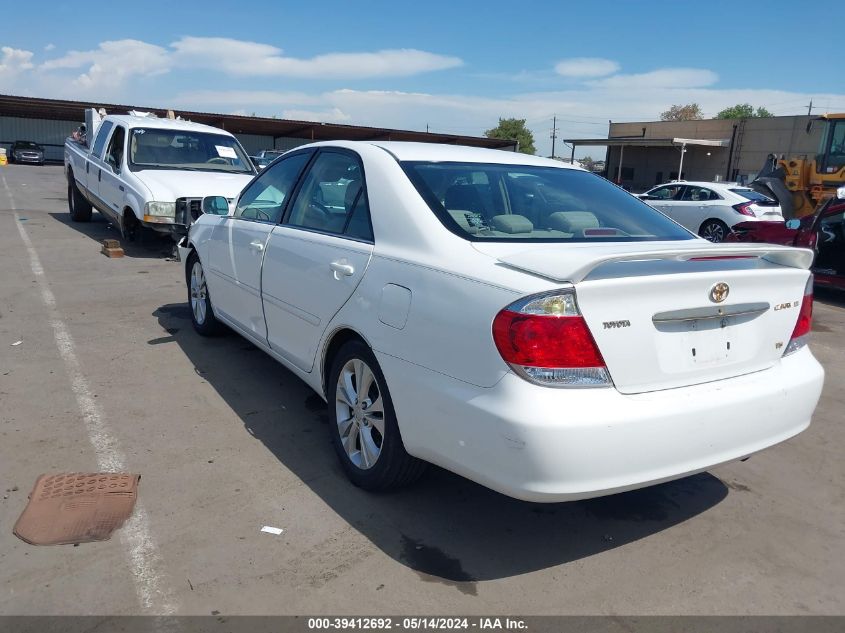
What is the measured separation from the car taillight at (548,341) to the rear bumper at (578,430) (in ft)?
0.17

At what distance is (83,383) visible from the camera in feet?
15.9

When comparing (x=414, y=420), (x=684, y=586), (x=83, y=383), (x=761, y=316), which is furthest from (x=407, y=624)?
(x=83, y=383)

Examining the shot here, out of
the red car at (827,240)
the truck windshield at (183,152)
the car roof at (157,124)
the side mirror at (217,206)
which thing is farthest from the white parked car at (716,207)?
the side mirror at (217,206)

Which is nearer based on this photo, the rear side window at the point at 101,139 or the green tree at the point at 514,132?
the rear side window at the point at 101,139

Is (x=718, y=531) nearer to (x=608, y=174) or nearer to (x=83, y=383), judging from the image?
(x=83, y=383)

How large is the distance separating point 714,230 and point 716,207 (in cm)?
49

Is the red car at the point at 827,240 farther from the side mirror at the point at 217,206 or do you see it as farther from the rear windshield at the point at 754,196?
the side mirror at the point at 217,206

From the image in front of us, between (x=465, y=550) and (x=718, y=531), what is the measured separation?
1.25 metres

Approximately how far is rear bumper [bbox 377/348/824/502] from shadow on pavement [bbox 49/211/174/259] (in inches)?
334

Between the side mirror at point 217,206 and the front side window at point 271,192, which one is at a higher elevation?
the front side window at point 271,192

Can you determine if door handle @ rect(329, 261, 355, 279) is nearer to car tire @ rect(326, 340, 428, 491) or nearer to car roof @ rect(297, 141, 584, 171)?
car tire @ rect(326, 340, 428, 491)

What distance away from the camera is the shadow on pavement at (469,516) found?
9.70ft

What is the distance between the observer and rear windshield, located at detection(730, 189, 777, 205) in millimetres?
14617

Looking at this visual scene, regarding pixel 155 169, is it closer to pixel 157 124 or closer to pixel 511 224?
pixel 157 124
